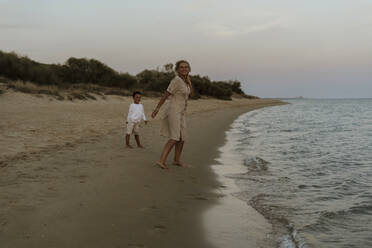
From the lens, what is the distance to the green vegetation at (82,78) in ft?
79.2

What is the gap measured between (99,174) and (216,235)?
248 cm

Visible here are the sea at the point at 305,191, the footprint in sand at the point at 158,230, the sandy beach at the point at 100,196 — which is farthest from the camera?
the sea at the point at 305,191

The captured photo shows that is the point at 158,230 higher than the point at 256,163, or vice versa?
the point at 158,230

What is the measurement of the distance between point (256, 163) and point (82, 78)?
38852 millimetres

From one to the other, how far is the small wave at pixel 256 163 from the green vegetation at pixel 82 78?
14.5 metres

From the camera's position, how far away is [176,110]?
5.96 meters

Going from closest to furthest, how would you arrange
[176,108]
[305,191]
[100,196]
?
[100,196] < [305,191] < [176,108]

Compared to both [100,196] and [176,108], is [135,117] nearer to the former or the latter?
[176,108]

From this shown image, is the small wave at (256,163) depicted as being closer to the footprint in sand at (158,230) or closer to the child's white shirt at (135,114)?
the child's white shirt at (135,114)

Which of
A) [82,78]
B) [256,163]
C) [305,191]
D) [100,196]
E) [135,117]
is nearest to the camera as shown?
[100,196]

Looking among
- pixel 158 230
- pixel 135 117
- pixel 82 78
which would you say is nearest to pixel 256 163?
pixel 135 117

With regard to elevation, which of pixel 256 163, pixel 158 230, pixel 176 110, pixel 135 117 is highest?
pixel 176 110

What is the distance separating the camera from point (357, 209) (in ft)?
14.1

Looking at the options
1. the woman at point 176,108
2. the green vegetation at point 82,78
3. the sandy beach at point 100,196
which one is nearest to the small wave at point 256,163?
the sandy beach at point 100,196
